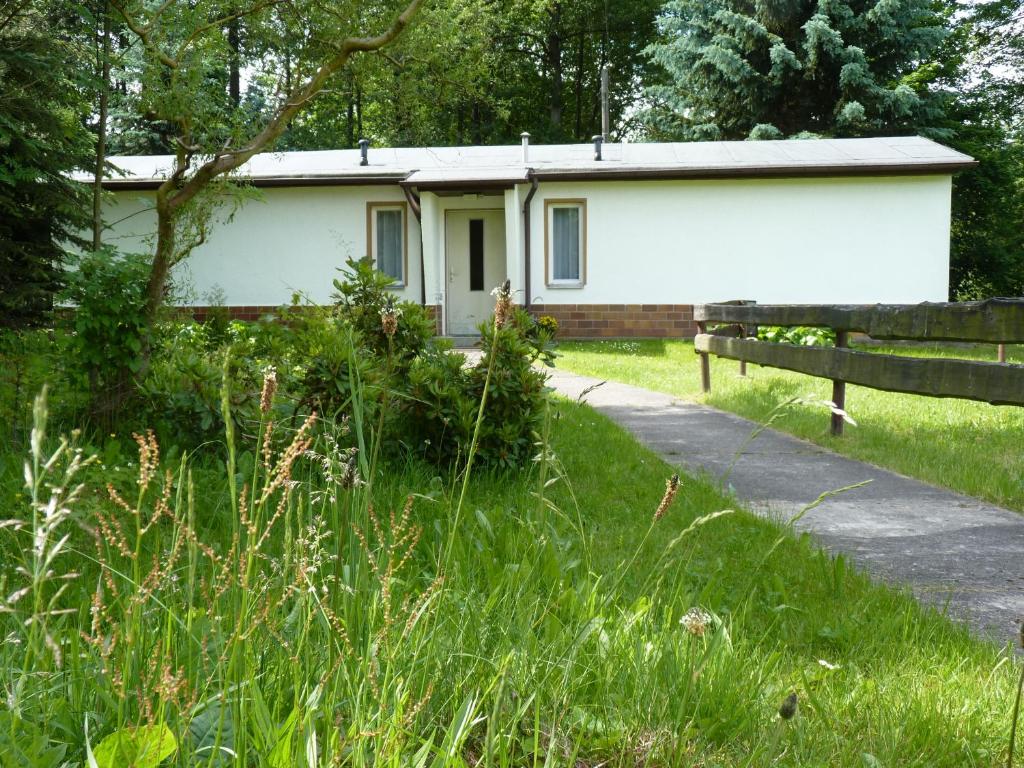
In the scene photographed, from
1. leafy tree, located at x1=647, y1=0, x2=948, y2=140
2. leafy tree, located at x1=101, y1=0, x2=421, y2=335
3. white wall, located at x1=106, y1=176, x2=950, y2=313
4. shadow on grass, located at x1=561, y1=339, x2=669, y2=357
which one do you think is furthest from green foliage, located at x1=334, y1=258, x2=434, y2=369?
leafy tree, located at x1=647, y1=0, x2=948, y2=140

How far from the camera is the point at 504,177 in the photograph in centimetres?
1634

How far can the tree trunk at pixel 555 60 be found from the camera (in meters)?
33.0

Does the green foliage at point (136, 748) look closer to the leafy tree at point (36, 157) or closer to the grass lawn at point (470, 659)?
the grass lawn at point (470, 659)

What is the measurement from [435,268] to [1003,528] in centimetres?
1361

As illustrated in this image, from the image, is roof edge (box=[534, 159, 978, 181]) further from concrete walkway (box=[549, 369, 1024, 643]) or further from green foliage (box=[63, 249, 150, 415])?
green foliage (box=[63, 249, 150, 415])

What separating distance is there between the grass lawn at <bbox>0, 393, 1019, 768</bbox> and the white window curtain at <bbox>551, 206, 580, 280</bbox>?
578 inches

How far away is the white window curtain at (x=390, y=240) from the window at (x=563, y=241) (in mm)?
3059

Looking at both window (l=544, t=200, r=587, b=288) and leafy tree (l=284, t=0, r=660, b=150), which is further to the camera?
leafy tree (l=284, t=0, r=660, b=150)

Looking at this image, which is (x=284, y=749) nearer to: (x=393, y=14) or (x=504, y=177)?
(x=393, y=14)

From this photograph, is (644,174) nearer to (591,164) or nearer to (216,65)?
(591,164)

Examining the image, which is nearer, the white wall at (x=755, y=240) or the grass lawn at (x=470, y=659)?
the grass lawn at (x=470, y=659)

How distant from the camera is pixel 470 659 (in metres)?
1.91

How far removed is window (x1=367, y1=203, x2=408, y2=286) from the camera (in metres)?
18.2

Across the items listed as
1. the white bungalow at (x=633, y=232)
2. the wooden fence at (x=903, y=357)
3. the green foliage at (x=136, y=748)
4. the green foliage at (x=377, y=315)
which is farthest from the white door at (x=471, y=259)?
the green foliage at (x=136, y=748)
